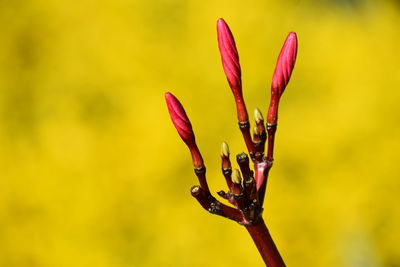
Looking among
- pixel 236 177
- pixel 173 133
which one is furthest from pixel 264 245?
pixel 173 133

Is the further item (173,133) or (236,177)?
(173,133)

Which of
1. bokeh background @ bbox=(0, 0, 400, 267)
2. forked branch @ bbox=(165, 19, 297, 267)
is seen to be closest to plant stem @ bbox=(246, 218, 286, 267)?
forked branch @ bbox=(165, 19, 297, 267)

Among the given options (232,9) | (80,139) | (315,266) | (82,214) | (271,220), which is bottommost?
(315,266)

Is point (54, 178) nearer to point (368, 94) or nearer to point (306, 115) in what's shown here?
point (306, 115)

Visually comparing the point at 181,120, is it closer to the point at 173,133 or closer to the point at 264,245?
the point at 264,245

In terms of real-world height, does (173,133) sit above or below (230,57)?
below

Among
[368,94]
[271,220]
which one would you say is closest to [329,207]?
[271,220]
